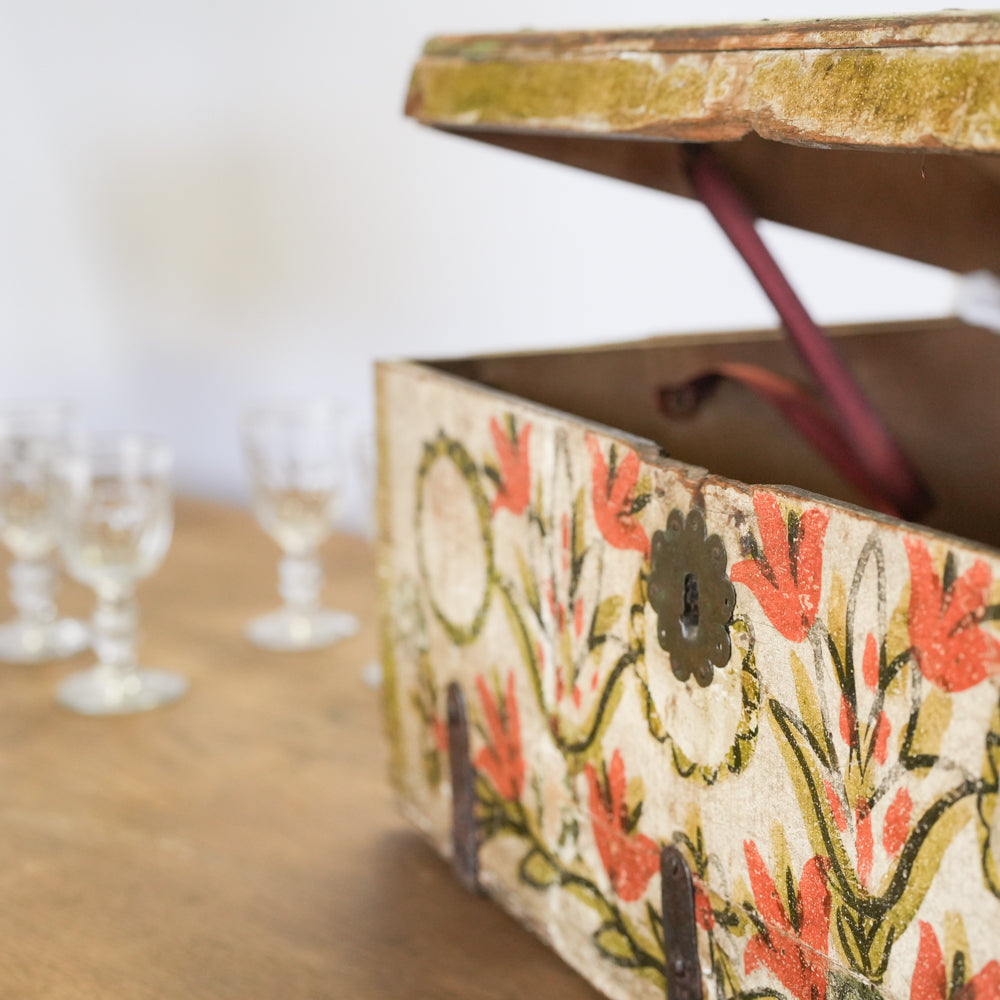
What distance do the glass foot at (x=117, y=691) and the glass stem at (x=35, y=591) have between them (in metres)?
0.10

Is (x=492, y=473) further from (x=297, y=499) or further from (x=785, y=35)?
(x=297, y=499)

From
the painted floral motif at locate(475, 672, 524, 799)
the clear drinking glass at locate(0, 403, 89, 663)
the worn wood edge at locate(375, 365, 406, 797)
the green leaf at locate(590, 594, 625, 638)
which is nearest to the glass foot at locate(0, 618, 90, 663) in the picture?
the clear drinking glass at locate(0, 403, 89, 663)

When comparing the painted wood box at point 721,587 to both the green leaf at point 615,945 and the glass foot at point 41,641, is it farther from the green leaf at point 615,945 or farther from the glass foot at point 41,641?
the glass foot at point 41,641

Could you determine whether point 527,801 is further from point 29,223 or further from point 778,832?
point 29,223

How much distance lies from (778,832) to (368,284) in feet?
3.54

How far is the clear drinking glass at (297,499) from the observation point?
982mm

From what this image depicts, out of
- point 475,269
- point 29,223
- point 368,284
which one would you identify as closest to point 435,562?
point 475,269

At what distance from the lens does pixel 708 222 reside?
1.13 meters

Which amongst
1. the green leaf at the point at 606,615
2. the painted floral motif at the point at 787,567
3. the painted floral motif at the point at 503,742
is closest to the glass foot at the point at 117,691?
the painted floral motif at the point at 503,742

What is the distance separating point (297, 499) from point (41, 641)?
0.22 m

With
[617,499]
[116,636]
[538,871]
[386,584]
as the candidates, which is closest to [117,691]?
[116,636]

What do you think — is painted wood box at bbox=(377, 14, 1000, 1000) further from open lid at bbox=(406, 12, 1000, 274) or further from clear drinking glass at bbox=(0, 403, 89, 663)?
clear drinking glass at bbox=(0, 403, 89, 663)

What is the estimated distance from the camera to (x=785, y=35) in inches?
15.6

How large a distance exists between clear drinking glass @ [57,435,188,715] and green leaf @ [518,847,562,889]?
369 mm
